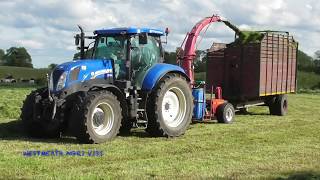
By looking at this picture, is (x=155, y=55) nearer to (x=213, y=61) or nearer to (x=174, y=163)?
(x=174, y=163)

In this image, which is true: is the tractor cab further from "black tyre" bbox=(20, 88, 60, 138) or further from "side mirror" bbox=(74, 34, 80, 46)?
"black tyre" bbox=(20, 88, 60, 138)

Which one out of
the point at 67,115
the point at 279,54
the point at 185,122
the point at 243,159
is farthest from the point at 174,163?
the point at 279,54

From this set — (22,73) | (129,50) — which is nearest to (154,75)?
(129,50)

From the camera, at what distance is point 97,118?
10.6 meters

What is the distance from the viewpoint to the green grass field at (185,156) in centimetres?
757

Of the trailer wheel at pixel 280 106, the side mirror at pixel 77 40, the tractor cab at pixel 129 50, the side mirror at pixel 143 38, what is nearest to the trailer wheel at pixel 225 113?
the trailer wheel at pixel 280 106

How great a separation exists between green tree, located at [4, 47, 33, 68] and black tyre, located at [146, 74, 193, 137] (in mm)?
102381

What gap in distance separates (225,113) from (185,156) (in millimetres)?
6303

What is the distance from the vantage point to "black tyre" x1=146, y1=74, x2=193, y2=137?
11578 mm

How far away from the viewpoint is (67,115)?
10.7 m

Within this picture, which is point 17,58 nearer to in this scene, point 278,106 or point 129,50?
point 278,106

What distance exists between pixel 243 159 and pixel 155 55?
4093 millimetres

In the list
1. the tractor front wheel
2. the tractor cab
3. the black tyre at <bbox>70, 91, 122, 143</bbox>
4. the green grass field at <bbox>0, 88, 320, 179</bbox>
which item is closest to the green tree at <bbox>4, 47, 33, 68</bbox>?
the tractor front wheel

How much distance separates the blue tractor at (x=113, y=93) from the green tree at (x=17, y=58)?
102m
